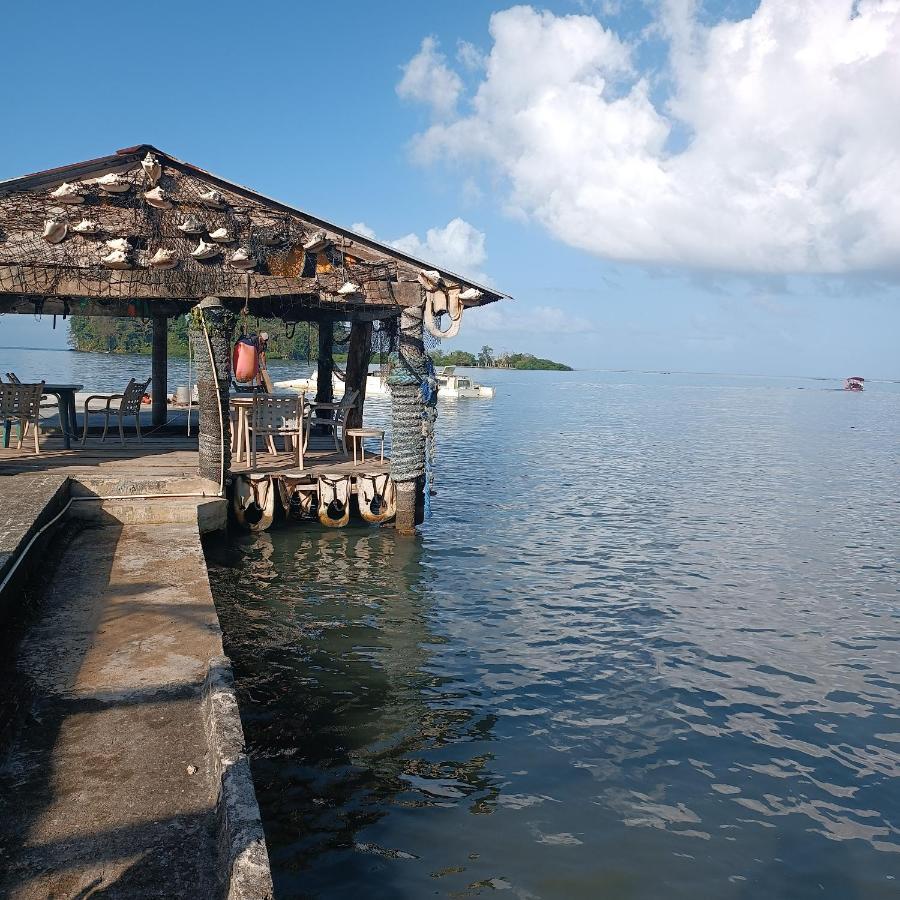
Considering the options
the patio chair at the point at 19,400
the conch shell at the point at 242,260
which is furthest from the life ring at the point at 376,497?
the patio chair at the point at 19,400

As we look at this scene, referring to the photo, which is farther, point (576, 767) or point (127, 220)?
point (127, 220)

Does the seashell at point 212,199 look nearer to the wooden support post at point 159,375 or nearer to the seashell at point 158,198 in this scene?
the seashell at point 158,198

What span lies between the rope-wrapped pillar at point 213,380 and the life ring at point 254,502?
2.75ft

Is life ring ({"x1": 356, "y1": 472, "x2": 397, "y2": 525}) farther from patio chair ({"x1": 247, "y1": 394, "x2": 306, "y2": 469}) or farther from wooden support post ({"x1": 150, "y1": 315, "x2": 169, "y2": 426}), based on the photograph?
wooden support post ({"x1": 150, "y1": 315, "x2": 169, "y2": 426})

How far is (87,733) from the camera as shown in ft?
14.3

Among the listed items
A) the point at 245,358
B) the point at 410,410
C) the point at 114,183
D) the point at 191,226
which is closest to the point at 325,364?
the point at 245,358

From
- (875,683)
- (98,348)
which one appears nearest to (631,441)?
(875,683)

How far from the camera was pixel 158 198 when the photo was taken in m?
10.4

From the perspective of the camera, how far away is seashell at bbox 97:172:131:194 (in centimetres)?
1030

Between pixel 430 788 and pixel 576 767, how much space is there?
3.84ft

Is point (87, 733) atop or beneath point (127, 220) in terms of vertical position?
beneath

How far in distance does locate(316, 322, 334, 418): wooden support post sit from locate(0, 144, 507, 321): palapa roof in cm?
516

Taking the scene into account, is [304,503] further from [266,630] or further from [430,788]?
[430,788]

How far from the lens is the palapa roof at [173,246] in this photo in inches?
392
